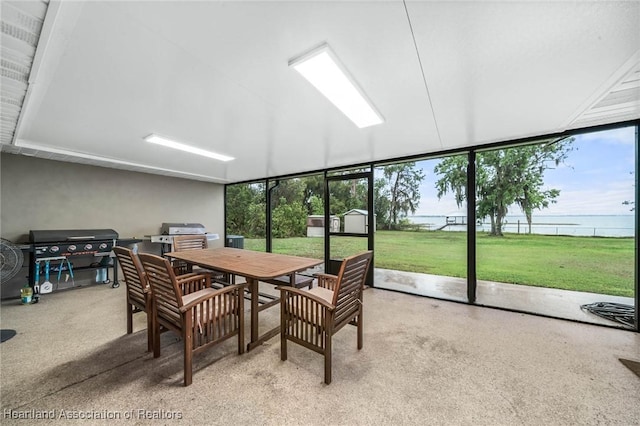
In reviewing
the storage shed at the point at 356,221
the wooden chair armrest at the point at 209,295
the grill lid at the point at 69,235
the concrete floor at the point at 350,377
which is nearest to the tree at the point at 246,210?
the grill lid at the point at 69,235

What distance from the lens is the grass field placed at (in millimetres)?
4652

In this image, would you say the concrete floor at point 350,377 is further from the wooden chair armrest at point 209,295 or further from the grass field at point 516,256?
the grass field at point 516,256

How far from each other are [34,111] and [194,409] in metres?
3.08

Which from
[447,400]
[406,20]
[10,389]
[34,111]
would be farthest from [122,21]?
[447,400]

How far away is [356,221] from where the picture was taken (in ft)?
14.4

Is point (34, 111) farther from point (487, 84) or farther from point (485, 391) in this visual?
point (485, 391)

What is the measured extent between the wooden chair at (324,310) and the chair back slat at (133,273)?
4.40ft

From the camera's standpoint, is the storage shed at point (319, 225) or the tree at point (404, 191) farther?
the tree at point (404, 191)

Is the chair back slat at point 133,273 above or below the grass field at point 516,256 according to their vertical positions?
above

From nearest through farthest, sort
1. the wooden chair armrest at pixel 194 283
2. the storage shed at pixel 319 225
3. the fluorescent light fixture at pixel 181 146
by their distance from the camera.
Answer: the wooden chair armrest at pixel 194 283 < the fluorescent light fixture at pixel 181 146 < the storage shed at pixel 319 225

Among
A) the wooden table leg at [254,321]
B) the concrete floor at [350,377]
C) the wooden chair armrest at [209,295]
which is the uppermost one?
the wooden chair armrest at [209,295]

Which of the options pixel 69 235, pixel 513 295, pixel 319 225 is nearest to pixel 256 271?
pixel 319 225

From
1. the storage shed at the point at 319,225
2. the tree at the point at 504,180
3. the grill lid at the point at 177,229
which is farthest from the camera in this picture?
the tree at the point at 504,180

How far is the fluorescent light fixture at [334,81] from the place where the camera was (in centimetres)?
142
